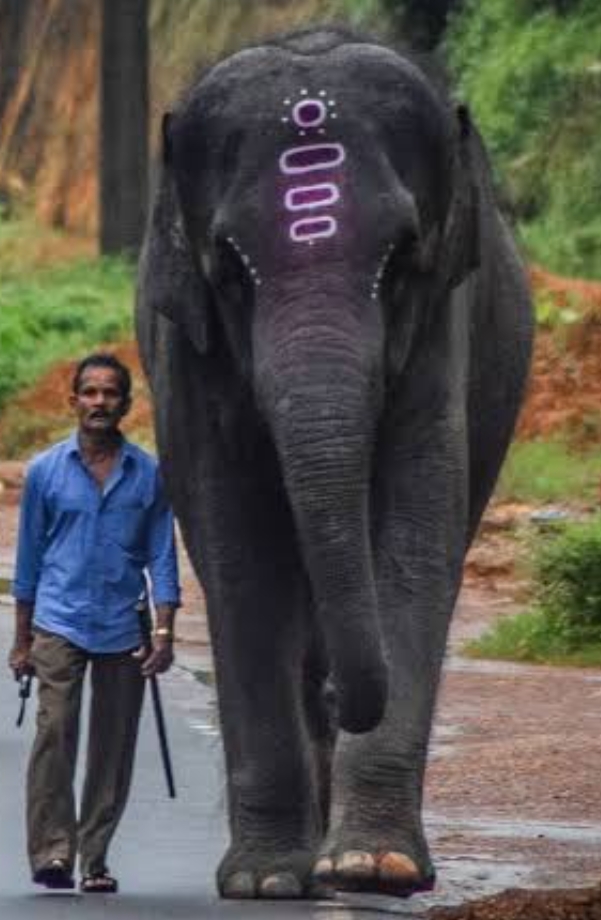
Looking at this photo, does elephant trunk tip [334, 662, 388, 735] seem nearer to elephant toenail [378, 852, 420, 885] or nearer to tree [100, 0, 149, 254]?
elephant toenail [378, 852, 420, 885]

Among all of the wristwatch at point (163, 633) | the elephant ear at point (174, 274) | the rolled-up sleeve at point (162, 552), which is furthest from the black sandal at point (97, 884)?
the elephant ear at point (174, 274)

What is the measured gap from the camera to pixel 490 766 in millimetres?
16734

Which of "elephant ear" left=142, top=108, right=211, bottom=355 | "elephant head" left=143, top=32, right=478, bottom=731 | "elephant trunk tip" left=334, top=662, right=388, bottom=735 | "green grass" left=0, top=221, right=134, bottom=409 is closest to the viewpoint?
"elephant trunk tip" left=334, top=662, right=388, bottom=735

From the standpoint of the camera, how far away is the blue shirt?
12969 mm

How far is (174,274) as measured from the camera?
12.1 metres

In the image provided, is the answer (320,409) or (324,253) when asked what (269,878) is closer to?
(320,409)

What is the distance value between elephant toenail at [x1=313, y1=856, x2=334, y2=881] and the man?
56.2 inches

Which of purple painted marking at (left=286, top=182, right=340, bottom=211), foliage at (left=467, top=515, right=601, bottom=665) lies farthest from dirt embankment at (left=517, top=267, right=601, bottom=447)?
purple painted marking at (left=286, top=182, right=340, bottom=211)

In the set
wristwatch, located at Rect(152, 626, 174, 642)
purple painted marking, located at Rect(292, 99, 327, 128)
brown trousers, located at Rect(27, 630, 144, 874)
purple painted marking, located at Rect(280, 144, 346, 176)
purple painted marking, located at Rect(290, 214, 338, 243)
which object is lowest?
brown trousers, located at Rect(27, 630, 144, 874)

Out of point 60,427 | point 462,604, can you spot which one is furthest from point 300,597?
point 60,427

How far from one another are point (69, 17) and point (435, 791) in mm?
40333

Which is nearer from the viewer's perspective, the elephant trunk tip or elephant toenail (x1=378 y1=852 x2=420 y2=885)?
the elephant trunk tip

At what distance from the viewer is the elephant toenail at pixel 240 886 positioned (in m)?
12.4

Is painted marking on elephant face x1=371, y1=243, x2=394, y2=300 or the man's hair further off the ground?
painted marking on elephant face x1=371, y1=243, x2=394, y2=300
